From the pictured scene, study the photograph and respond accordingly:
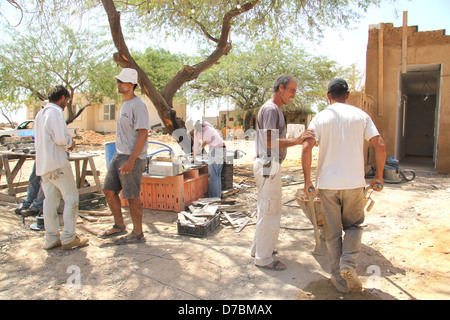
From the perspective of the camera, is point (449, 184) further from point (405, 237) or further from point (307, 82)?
point (307, 82)

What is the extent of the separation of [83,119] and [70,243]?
32.2 metres

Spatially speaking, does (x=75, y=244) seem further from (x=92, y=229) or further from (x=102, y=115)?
(x=102, y=115)

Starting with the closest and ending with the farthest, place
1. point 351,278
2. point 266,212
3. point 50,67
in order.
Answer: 1. point 351,278
2. point 266,212
3. point 50,67

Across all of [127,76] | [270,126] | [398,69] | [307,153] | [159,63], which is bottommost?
[307,153]

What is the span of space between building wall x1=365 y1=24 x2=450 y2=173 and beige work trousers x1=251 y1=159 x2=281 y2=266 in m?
7.55

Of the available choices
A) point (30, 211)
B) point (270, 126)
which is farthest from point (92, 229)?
point (270, 126)

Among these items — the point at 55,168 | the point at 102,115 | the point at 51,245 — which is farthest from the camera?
the point at 102,115

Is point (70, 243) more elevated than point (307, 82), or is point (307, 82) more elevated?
point (307, 82)

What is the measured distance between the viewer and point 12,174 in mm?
6266

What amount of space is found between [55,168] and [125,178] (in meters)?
0.79

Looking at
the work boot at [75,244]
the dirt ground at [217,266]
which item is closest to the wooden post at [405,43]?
the dirt ground at [217,266]

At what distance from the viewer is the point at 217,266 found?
347cm


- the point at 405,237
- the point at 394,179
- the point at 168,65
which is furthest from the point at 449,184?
the point at 168,65

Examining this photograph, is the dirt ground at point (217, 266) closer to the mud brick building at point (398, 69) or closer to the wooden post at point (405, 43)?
the mud brick building at point (398, 69)
